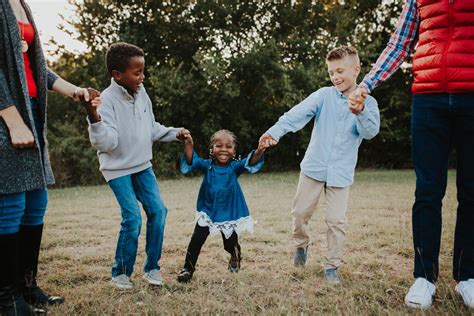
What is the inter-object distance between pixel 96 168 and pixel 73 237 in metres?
10.5

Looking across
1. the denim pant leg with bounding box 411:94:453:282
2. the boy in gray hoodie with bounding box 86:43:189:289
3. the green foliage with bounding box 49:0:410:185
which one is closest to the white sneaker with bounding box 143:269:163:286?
the boy in gray hoodie with bounding box 86:43:189:289

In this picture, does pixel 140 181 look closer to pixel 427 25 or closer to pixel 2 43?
pixel 2 43

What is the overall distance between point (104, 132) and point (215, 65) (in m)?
12.7

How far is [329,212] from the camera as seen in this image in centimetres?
376

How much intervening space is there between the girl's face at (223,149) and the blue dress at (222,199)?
0.07m

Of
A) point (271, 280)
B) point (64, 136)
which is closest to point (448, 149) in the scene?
point (271, 280)

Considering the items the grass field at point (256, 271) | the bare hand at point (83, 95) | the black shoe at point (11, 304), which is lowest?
the grass field at point (256, 271)

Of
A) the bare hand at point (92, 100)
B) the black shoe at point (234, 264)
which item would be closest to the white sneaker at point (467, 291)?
the black shoe at point (234, 264)

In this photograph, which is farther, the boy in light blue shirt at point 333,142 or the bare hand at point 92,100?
the boy in light blue shirt at point 333,142

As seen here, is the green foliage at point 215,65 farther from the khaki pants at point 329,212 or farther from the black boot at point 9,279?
the black boot at point 9,279

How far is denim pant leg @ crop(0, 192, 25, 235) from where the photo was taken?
8.65 feet

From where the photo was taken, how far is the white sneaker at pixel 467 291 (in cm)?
290

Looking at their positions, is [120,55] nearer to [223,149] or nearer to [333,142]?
[223,149]

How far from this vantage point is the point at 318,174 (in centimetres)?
381
